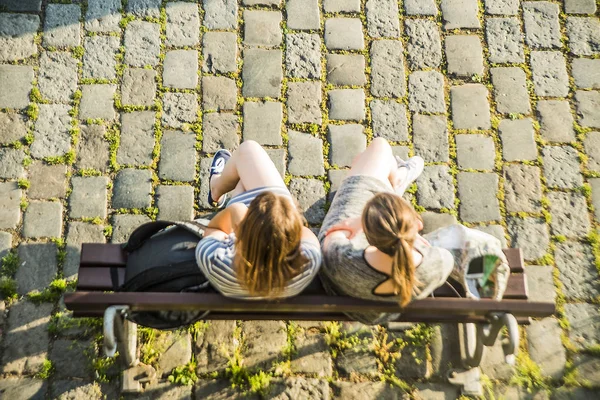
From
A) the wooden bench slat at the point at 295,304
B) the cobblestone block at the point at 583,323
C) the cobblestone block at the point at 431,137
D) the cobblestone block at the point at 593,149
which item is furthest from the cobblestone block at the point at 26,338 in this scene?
the cobblestone block at the point at 593,149

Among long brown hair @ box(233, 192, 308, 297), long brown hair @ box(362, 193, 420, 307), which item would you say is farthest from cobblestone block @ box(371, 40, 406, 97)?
long brown hair @ box(233, 192, 308, 297)

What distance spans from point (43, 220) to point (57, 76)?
3.98ft

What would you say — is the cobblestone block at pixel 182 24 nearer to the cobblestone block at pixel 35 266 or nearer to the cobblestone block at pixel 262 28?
the cobblestone block at pixel 262 28

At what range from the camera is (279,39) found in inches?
197

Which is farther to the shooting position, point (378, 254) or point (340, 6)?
point (340, 6)

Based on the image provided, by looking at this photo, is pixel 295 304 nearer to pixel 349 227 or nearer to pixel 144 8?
pixel 349 227

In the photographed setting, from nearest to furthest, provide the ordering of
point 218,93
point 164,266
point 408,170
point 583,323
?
point 164,266, point 583,323, point 408,170, point 218,93

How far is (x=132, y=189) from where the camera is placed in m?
4.41

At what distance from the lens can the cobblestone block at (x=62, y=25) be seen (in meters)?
4.88

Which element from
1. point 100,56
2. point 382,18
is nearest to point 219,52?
point 100,56

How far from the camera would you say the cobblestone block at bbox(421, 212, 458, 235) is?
4410mm

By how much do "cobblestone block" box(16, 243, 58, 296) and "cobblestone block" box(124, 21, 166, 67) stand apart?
1624 millimetres

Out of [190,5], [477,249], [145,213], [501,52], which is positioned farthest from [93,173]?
[501,52]

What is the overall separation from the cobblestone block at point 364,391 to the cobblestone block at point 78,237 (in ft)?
6.20
